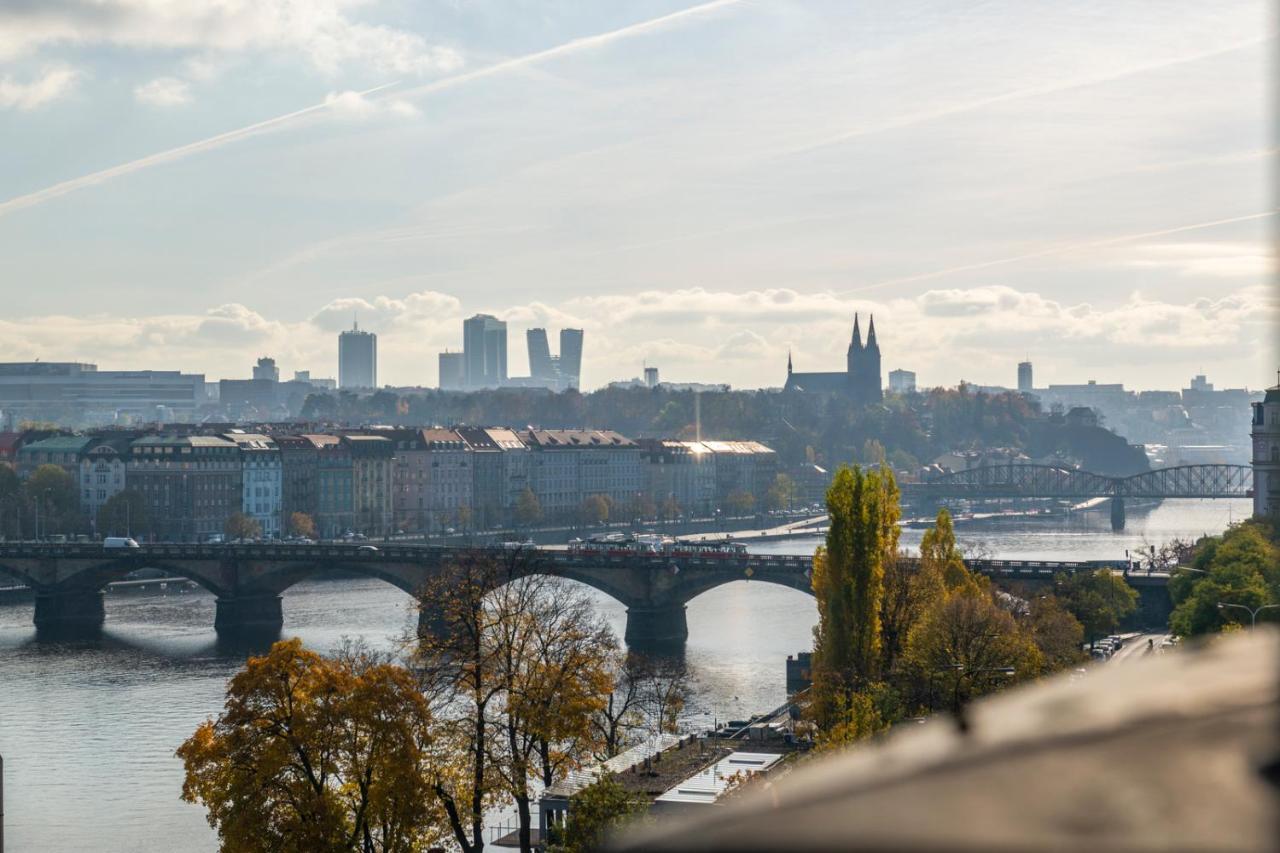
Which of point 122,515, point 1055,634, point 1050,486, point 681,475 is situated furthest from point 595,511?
point 1055,634

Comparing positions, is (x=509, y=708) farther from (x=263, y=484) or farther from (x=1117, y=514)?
(x=1117, y=514)

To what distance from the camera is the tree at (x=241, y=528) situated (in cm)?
9588

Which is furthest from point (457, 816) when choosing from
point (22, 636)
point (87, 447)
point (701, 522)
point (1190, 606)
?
point (701, 522)

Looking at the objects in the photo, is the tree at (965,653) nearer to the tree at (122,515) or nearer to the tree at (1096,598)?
the tree at (1096,598)

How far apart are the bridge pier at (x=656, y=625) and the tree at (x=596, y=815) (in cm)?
3677

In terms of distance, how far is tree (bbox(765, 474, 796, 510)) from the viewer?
445ft

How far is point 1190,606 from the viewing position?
4094 centimetres

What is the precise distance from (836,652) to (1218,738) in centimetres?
3225

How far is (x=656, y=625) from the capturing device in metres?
60.6

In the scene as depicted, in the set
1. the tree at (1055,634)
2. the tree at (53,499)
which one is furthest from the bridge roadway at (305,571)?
the tree at (53,499)

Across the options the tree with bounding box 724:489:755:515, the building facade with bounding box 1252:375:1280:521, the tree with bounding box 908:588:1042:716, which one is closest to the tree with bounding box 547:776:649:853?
the tree with bounding box 908:588:1042:716

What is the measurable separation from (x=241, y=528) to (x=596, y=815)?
76977 mm

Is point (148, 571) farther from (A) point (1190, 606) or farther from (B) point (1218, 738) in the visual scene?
(B) point (1218, 738)

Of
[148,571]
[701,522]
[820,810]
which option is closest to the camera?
[820,810]
